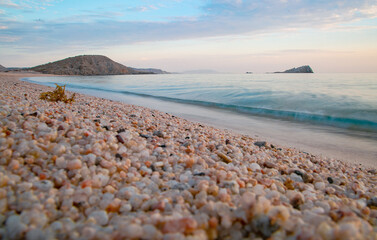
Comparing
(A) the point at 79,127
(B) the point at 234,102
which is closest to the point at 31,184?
(A) the point at 79,127

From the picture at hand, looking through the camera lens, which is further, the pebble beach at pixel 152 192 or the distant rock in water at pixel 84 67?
the distant rock in water at pixel 84 67

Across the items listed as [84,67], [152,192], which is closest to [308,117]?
[152,192]

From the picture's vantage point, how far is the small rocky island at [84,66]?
62906 mm

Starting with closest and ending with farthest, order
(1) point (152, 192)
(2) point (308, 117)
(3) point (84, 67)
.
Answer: (1) point (152, 192)
(2) point (308, 117)
(3) point (84, 67)

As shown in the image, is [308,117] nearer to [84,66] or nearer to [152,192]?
[152,192]

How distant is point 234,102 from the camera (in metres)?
10.5

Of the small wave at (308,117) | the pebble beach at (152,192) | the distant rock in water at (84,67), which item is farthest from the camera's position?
the distant rock in water at (84,67)

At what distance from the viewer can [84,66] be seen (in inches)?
2736

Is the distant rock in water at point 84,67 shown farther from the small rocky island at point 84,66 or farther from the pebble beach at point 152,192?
the pebble beach at point 152,192

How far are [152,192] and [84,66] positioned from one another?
76255mm

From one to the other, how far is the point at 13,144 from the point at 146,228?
149 centimetres

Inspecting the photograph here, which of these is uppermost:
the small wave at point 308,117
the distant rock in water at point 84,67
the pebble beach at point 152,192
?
the distant rock in water at point 84,67

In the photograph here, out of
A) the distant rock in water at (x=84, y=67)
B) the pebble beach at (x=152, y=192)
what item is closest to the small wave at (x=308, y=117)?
the pebble beach at (x=152, y=192)

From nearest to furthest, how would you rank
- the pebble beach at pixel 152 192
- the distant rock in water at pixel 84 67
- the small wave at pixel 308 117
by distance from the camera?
the pebble beach at pixel 152 192
the small wave at pixel 308 117
the distant rock in water at pixel 84 67
